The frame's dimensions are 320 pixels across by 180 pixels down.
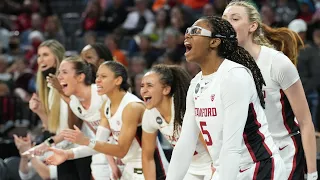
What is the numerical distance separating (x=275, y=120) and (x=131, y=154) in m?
1.61

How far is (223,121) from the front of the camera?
378 centimetres

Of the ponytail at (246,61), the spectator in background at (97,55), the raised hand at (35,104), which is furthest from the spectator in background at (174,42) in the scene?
the ponytail at (246,61)

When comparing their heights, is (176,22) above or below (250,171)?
above

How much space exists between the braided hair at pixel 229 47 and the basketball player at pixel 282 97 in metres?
0.49

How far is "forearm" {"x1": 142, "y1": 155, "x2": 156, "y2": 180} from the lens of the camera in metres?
5.57

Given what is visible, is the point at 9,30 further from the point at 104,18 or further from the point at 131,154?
the point at 131,154

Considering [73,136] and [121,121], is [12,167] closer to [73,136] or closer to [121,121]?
[121,121]

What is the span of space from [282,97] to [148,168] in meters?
1.42

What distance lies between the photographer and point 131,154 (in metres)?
5.87

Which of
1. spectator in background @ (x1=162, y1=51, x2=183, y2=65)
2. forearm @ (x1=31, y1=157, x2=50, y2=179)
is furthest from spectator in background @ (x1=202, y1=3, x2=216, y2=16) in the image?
forearm @ (x1=31, y1=157, x2=50, y2=179)

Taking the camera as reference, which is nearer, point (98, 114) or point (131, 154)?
point (131, 154)

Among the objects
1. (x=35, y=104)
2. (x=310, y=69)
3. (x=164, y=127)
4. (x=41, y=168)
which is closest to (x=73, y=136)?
(x=164, y=127)

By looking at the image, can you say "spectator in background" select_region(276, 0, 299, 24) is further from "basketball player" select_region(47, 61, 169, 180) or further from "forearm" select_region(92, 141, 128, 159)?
"forearm" select_region(92, 141, 128, 159)

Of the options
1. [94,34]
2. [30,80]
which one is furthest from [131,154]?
[94,34]
